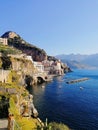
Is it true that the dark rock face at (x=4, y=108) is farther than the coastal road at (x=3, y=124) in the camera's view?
Yes

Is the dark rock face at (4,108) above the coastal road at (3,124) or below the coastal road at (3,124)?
above

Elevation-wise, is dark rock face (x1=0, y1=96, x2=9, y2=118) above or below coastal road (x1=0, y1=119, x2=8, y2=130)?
above

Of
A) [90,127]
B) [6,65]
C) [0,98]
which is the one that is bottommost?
[90,127]

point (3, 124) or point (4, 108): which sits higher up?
point (4, 108)

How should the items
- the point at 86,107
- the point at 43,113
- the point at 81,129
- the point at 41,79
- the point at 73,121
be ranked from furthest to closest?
the point at 41,79
the point at 86,107
the point at 43,113
the point at 73,121
the point at 81,129

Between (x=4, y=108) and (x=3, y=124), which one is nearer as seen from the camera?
(x=3, y=124)

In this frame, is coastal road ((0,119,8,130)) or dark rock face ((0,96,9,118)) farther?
dark rock face ((0,96,9,118))

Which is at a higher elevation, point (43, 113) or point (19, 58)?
point (19, 58)

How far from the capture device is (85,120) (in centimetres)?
7675

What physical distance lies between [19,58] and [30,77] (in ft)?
60.0

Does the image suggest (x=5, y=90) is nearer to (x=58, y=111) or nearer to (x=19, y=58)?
(x=58, y=111)

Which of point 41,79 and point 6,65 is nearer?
point 6,65

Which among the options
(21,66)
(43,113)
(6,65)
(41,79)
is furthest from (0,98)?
(41,79)

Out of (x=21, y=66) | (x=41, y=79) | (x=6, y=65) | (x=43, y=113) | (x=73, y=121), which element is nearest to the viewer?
(x=73, y=121)
